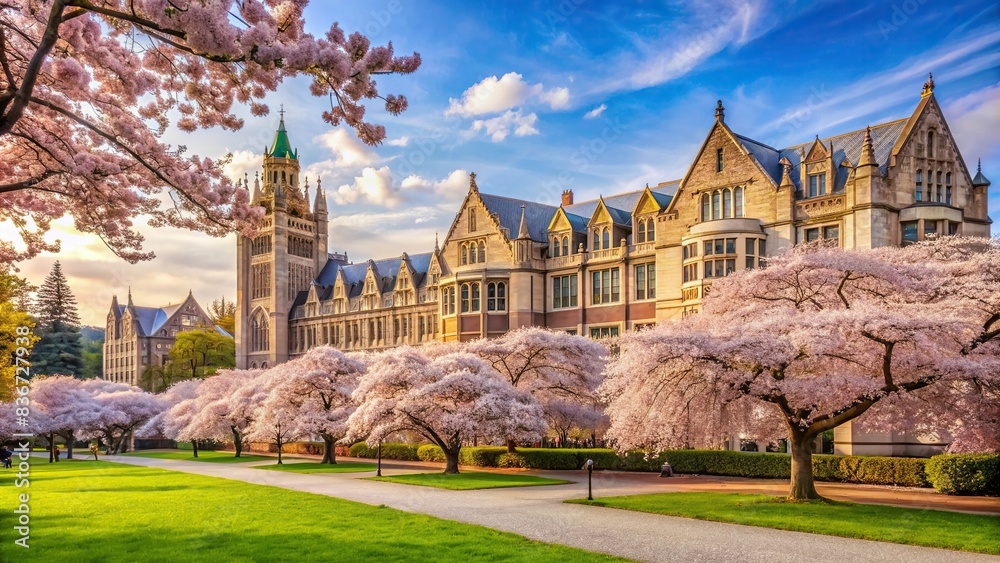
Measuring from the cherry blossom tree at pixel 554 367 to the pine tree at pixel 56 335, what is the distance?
189 feet

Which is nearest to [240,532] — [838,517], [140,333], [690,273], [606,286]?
[838,517]

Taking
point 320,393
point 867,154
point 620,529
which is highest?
point 867,154

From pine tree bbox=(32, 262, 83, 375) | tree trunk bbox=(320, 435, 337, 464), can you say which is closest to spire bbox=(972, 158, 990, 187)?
tree trunk bbox=(320, 435, 337, 464)

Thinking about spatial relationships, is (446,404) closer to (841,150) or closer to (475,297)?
(475,297)

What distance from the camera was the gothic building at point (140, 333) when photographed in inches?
4313

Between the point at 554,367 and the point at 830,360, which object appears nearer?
the point at 830,360

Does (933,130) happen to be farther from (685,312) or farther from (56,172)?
(56,172)

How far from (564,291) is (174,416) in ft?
91.1

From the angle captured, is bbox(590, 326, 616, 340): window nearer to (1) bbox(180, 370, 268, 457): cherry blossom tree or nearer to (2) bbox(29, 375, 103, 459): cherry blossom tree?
(1) bbox(180, 370, 268, 457): cherry blossom tree

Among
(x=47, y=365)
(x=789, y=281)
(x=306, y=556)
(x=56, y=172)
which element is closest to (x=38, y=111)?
(x=56, y=172)

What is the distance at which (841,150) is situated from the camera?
3844 centimetres

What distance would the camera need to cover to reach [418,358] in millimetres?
33875

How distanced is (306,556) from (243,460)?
35.9m

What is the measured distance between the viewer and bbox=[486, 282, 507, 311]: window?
50688 mm
